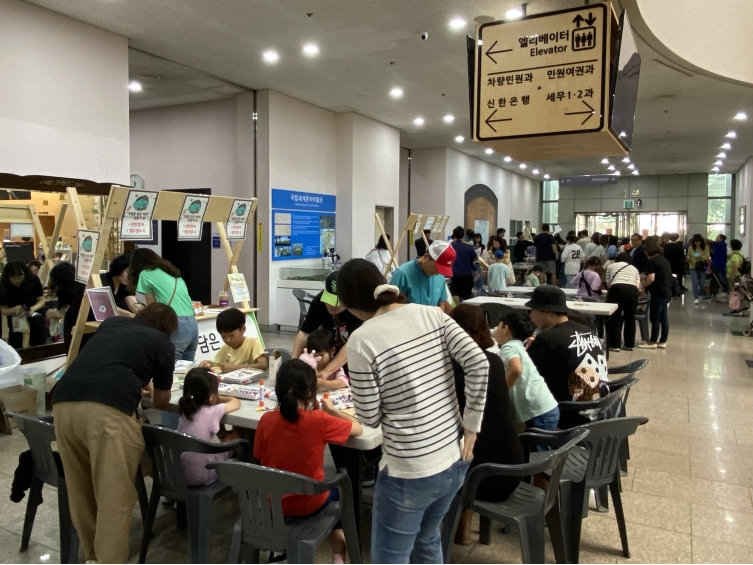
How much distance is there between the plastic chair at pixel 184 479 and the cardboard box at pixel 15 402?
8.37 ft

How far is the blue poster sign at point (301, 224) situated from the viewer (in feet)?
29.3

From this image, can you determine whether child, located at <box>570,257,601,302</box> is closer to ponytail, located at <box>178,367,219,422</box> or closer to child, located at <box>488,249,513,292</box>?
child, located at <box>488,249,513,292</box>

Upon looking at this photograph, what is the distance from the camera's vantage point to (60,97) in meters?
5.77

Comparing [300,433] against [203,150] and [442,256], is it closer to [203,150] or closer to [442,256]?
[442,256]

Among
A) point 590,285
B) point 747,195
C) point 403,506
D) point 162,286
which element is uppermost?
point 747,195

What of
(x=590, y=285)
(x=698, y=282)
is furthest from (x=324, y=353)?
(x=698, y=282)

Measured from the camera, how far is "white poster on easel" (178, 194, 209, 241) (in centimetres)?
508

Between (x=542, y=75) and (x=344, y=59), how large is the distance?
12.5ft

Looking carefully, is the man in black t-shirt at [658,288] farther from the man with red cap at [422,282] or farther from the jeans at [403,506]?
the jeans at [403,506]

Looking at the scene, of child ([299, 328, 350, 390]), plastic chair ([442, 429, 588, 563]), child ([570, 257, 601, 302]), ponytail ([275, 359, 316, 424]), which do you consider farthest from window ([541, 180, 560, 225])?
ponytail ([275, 359, 316, 424])

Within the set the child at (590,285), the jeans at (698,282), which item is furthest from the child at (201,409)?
the jeans at (698,282)

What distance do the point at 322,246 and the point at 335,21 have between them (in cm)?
457

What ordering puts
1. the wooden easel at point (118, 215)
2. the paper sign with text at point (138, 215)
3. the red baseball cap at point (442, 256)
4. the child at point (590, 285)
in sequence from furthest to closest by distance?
the child at point (590, 285)
the paper sign with text at point (138, 215)
the wooden easel at point (118, 215)
the red baseball cap at point (442, 256)

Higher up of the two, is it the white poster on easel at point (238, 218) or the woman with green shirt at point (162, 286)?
the white poster on easel at point (238, 218)
